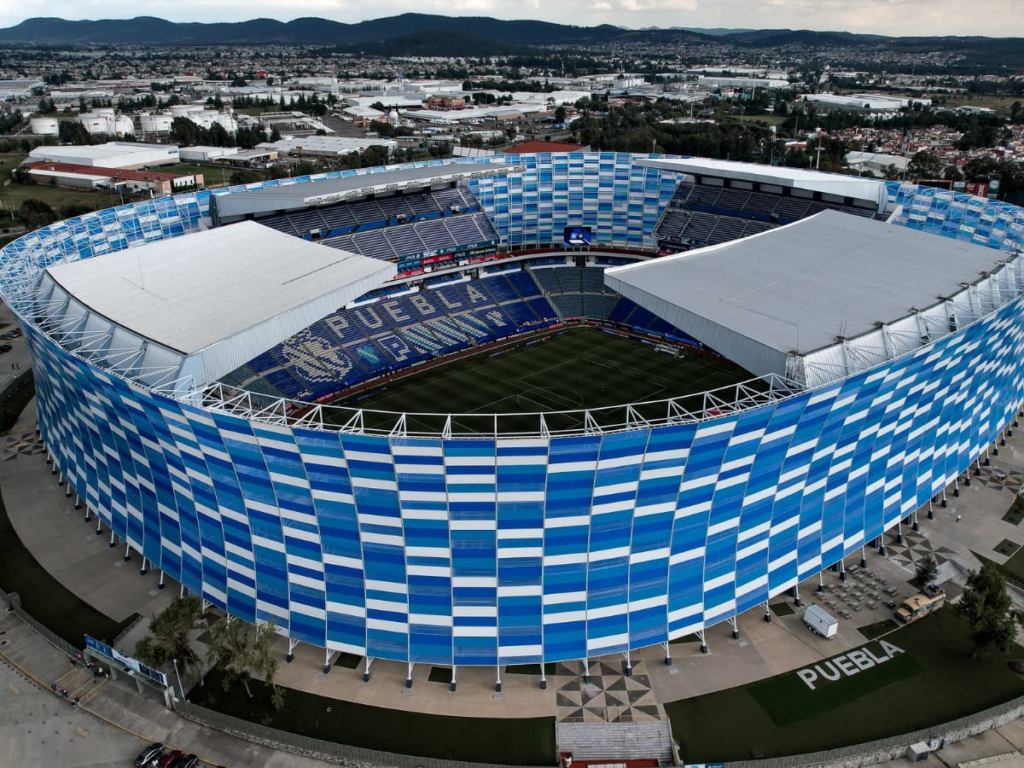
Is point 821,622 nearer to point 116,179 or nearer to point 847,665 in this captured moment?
point 847,665

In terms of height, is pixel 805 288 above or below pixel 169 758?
above

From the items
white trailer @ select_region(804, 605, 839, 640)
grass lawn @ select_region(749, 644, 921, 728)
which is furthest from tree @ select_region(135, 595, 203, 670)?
white trailer @ select_region(804, 605, 839, 640)

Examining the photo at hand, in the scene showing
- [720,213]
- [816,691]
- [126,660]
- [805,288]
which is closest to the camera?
[126,660]

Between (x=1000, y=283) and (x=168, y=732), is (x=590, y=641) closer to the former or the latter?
(x=168, y=732)

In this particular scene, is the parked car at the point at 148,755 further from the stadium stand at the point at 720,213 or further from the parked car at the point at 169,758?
the stadium stand at the point at 720,213

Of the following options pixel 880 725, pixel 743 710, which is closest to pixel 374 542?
pixel 743 710

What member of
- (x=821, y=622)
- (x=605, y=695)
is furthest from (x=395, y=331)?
(x=821, y=622)

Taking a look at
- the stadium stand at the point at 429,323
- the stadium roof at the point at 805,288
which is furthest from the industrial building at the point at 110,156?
the stadium roof at the point at 805,288
